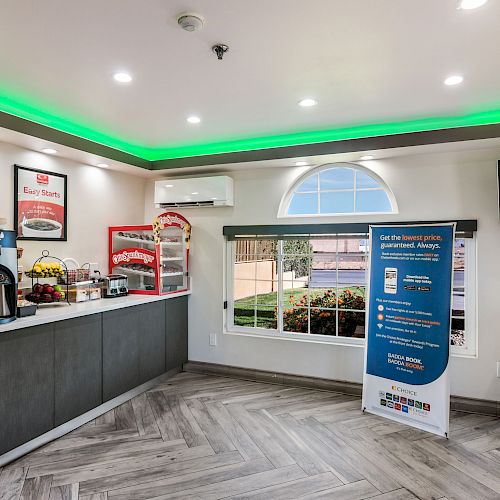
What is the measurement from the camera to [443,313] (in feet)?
10.9

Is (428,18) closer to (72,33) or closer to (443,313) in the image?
(72,33)

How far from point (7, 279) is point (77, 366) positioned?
97 cm

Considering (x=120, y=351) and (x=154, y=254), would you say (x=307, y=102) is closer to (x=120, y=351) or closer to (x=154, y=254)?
(x=154, y=254)

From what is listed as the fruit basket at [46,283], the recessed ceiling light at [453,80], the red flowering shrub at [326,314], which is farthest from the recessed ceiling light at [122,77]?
the red flowering shrub at [326,314]

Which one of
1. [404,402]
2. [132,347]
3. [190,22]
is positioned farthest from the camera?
[132,347]

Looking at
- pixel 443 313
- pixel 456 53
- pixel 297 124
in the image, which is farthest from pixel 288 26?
pixel 443 313

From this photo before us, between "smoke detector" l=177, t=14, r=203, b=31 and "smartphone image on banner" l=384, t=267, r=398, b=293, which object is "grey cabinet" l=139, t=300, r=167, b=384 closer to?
"smartphone image on banner" l=384, t=267, r=398, b=293

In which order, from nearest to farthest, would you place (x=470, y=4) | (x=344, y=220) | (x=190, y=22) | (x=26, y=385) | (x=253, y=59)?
(x=470, y=4)
(x=190, y=22)
(x=253, y=59)
(x=26, y=385)
(x=344, y=220)

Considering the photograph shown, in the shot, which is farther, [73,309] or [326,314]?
[326,314]

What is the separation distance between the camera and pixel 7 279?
2.74 meters

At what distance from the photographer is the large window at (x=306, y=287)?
4172 mm

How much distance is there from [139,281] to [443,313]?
126 inches

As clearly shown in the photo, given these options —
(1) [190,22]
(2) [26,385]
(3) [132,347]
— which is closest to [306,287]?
(3) [132,347]

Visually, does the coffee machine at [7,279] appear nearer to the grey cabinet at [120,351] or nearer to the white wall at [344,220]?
the grey cabinet at [120,351]
